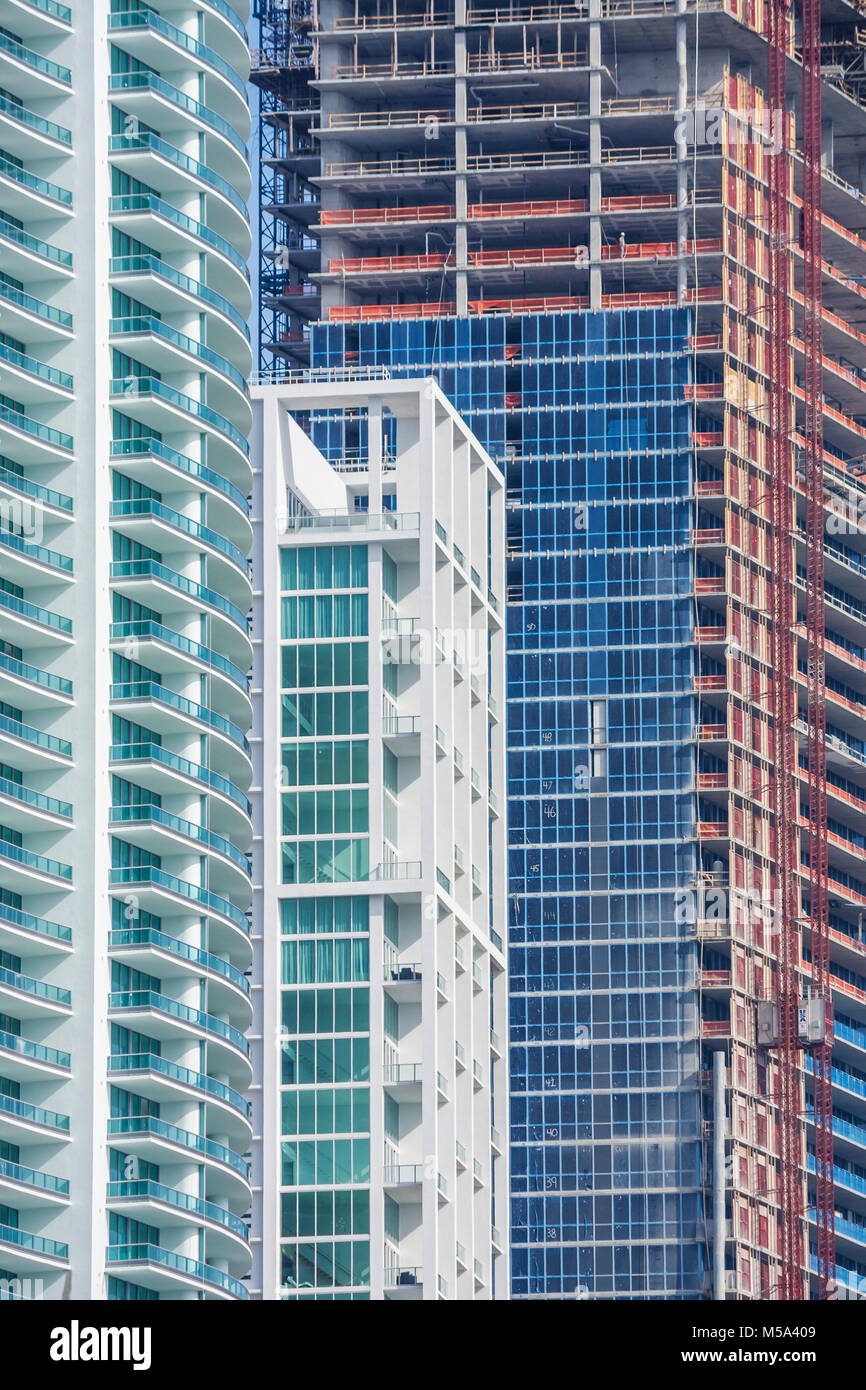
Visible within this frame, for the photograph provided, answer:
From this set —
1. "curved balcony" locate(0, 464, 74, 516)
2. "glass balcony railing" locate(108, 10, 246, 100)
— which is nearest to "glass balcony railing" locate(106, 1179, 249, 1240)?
"curved balcony" locate(0, 464, 74, 516)

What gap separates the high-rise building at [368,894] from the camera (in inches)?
6014

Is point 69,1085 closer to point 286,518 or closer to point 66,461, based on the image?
point 66,461

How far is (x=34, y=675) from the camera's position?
12631 centimetres

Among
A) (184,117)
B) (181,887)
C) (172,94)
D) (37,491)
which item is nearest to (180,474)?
(37,491)

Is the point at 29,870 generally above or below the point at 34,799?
below

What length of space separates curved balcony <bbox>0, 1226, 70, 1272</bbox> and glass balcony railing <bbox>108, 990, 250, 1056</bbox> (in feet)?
34.5

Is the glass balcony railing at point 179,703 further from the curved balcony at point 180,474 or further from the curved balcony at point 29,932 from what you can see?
the curved balcony at point 29,932

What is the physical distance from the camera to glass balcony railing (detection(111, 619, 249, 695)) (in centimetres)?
13188

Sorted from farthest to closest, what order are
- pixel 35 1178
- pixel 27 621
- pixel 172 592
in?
pixel 172 592
pixel 27 621
pixel 35 1178

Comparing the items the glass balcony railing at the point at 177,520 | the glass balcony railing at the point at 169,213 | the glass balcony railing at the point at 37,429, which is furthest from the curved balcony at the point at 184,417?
the glass balcony railing at the point at 169,213

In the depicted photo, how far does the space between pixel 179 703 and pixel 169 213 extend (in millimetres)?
21170

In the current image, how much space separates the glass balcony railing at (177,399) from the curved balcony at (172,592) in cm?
676

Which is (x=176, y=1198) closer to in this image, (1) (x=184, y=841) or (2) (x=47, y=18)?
(1) (x=184, y=841)
